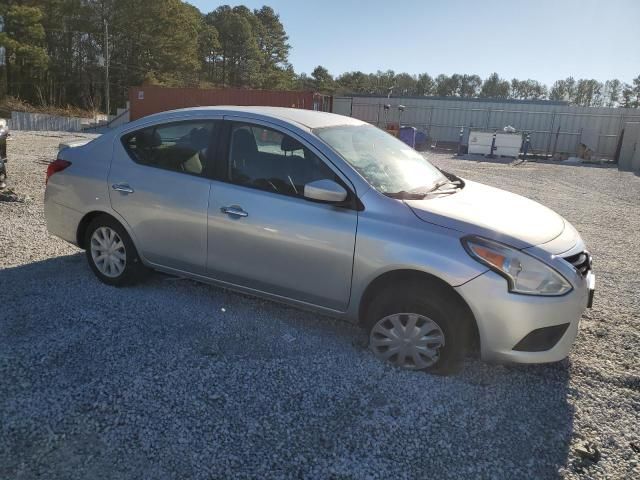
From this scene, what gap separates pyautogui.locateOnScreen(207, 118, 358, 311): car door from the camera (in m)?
3.31

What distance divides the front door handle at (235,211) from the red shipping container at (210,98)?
22345 mm

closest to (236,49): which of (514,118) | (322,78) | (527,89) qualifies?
(322,78)

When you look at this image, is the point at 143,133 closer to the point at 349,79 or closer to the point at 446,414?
the point at 446,414

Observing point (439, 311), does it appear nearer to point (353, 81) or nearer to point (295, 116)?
point (295, 116)

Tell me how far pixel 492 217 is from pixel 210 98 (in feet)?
85.8

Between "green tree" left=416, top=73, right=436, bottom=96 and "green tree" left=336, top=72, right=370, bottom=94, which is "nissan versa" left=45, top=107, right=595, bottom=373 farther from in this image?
"green tree" left=416, top=73, right=436, bottom=96

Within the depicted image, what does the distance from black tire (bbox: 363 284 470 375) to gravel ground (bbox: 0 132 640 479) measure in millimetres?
158

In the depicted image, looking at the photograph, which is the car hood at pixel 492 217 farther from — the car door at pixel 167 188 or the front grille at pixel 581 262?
the car door at pixel 167 188

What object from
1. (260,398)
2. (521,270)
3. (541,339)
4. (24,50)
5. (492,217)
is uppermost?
(24,50)

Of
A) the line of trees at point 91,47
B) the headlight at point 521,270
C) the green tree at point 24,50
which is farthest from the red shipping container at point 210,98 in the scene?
the headlight at point 521,270

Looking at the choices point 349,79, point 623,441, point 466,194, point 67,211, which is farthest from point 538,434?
point 349,79

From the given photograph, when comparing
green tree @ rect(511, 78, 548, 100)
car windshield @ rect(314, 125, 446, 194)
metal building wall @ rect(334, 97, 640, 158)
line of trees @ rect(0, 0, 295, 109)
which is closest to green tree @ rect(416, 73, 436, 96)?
green tree @ rect(511, 78, 548, 100)

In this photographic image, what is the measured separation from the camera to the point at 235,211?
3613 millimetres

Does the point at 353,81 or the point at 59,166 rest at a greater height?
the point at 353,81
